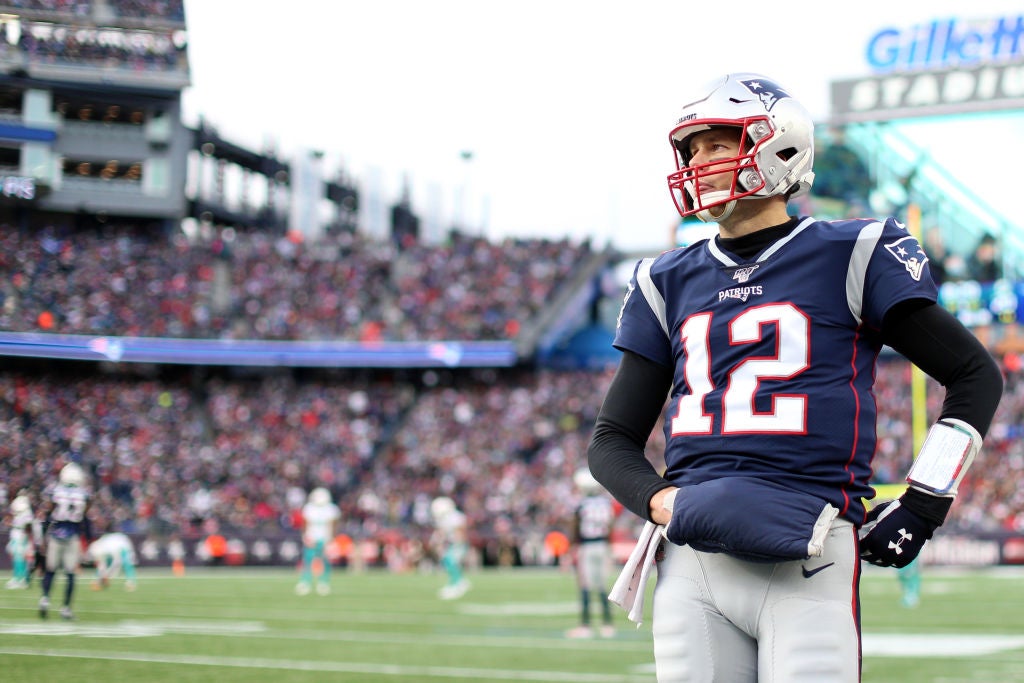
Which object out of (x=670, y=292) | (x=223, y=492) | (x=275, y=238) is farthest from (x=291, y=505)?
(x=670, y=292)

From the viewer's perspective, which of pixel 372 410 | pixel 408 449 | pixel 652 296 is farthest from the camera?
pixel 372 410

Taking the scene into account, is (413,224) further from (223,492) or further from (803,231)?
(803,231)

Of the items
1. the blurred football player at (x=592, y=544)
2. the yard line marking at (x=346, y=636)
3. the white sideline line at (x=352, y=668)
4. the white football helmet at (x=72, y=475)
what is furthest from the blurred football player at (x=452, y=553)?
the white football helmet at (x=72, y=475)

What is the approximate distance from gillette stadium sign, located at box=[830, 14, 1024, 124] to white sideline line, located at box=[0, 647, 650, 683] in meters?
26.6

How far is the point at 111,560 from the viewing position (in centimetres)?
1697

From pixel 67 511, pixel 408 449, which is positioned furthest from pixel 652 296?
pixel 408 449

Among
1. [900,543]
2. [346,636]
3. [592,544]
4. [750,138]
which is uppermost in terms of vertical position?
[750,138]

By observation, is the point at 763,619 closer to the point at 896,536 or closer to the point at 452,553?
the point at 896,536

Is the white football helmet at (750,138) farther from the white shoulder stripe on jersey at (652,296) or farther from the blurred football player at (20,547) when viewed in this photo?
the blurred football player at (20,547)

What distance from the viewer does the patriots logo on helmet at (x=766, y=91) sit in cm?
301

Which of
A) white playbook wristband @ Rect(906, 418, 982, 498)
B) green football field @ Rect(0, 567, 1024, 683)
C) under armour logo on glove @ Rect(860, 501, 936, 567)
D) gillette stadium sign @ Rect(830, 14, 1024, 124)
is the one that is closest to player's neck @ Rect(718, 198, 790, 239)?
white playbook wristband @ Rect(906, 418, 982, 498)

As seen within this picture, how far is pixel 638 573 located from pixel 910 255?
3.27 ft

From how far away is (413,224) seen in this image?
54.2 metres

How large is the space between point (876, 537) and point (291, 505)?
2566 cm
